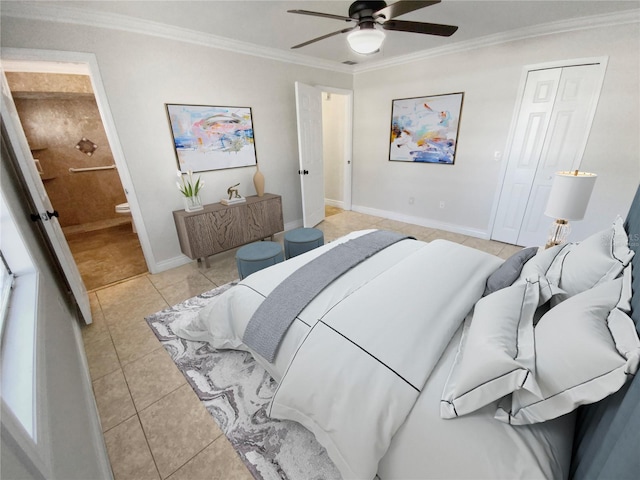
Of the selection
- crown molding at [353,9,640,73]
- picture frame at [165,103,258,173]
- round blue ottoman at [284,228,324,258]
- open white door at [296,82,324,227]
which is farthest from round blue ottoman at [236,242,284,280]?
crown molding at [353,9,640,73]

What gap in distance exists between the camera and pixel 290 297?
1.52 meters

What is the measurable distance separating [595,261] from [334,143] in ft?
15.3

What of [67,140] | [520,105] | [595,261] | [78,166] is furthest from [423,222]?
[67,140]

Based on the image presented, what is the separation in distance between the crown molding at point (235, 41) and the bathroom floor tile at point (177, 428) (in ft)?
9.83

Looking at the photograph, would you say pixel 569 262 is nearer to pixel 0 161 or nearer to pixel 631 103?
pixel 631 103

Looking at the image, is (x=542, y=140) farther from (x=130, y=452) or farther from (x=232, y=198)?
(x=130, y=452)

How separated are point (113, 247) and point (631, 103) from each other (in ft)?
20.2

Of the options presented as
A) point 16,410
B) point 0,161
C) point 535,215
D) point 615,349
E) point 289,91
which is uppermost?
point 289,91

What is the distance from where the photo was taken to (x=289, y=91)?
379cm

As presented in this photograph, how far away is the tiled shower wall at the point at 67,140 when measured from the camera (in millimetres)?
3789

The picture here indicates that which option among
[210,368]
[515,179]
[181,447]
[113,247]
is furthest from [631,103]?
[113,247]

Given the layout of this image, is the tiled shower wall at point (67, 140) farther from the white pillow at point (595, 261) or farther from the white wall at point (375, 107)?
the white pillow at point (595, 261)

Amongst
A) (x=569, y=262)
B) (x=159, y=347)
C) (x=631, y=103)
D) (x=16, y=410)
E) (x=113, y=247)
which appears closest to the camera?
(x=16, y=410)

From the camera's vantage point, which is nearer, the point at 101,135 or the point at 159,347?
the point at 159,347
